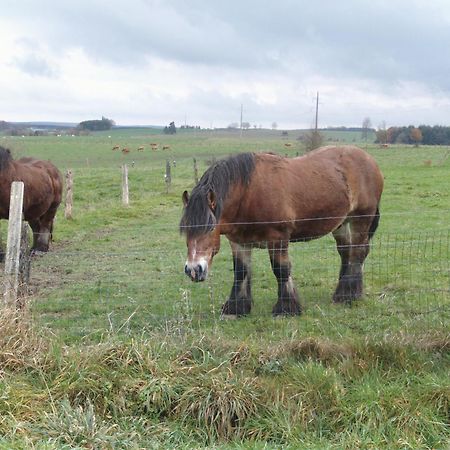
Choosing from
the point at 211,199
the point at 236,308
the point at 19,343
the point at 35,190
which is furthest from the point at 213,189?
the point at 35,190

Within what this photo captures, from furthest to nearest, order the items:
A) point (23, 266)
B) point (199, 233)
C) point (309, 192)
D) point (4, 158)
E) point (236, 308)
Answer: point (4, 158), point (309, 192), point (236, 308), point (199, 233), point (23, 266)

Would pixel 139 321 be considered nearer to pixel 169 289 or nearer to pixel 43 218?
pixel 169 289

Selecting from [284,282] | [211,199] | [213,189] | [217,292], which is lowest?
[217,292]

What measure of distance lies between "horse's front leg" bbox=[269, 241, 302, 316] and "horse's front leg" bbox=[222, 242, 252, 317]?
35 centimetres

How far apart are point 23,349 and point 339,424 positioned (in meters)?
2.60

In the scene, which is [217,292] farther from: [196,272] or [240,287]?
[196,272]

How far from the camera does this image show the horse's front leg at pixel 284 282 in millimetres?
6297

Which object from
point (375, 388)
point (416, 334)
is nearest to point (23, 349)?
point (375, 388)

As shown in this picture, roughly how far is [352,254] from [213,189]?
2584 mm

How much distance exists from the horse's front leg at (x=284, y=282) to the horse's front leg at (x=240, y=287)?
0.35 m

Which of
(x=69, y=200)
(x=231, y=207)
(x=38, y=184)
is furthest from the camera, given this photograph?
(x=69, y=200)

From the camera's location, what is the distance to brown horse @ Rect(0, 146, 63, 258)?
30.1ft

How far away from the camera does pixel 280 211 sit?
248 inches

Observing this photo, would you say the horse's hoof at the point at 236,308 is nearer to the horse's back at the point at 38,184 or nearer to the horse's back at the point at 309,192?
the horse's back at the point at 309,192
